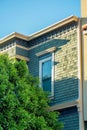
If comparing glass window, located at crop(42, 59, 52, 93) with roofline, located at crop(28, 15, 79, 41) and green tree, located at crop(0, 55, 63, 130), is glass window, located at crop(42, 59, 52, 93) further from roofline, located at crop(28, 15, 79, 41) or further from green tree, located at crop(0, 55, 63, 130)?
roofline, located at crop(28, 15, 79, 41)

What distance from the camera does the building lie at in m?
16.1

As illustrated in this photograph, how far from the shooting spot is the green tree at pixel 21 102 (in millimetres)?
Result: 14117

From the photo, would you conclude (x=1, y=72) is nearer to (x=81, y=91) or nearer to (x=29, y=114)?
(x=29, y=114)

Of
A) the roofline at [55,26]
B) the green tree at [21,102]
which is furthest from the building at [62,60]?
the green tree at [21,102]

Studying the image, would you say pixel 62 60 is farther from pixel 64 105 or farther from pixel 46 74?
pixel 64 105

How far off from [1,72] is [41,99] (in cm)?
243

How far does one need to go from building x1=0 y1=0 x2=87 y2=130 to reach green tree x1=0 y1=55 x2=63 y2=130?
2.64ft

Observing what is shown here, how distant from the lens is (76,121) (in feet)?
52.1

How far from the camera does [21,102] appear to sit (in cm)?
1496

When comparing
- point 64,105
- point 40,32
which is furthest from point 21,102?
point 40,32

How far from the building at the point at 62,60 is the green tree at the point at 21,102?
805 millimetres

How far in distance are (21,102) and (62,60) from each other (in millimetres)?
3552

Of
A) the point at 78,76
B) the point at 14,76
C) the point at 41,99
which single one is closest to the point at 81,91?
the point at 78,76

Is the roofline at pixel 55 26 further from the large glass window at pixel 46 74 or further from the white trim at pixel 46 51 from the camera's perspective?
the large glass window at pixel 46 74
